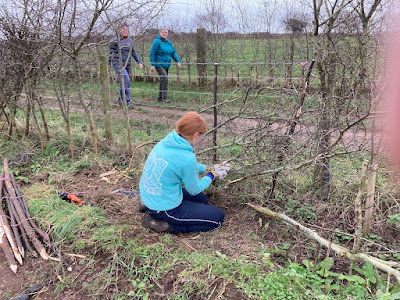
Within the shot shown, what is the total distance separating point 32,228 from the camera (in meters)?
2.98

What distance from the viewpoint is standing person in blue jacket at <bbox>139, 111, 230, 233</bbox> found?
2.62 metres

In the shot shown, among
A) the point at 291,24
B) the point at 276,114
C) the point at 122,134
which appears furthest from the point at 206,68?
the point at 276,114

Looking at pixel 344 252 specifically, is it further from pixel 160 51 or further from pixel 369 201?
pixel 160 51

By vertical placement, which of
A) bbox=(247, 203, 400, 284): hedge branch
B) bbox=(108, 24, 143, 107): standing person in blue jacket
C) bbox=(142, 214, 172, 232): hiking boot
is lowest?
bbox=(142, 214, 172, 232): hiking boot

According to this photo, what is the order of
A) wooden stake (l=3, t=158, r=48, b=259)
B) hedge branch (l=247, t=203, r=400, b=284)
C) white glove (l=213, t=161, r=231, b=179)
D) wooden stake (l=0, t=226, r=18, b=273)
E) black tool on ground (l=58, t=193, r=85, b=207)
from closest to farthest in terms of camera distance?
1. hedge branch (l=247, t=203, r=400, b=284)
2. wooden stake (l=0, t=226, r=18, b=273)
3. wooden stake (l=3, t=158, r=48, b=259)
4. white glove (l=213, t=161, r=231, b=179)
5. black tool on ground (l=58, t=193, r=85, b=207)

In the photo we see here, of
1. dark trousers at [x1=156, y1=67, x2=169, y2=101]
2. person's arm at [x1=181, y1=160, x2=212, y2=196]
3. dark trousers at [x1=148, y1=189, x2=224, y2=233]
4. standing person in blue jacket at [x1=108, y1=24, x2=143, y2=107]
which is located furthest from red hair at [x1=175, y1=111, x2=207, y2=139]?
dark trousers at [x1=156, y1=67, x2=169, y2=101]

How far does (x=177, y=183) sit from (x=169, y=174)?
18cm

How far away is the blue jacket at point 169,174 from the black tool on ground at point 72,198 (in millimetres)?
999

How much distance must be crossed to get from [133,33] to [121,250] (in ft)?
10.5

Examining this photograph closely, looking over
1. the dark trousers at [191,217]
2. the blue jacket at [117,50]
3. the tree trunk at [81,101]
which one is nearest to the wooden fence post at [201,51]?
the blue jacket at [117,50]

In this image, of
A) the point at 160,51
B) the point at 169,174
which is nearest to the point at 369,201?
the point at 169,174

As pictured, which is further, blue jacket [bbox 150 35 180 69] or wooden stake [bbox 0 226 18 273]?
blue jacket [bbox 150 35 180 69]

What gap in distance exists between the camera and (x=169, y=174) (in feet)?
8.71

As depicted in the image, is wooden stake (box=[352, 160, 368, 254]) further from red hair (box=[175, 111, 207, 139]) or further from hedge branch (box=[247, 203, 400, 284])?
red hair (box=[175, 111, 207, 139])
